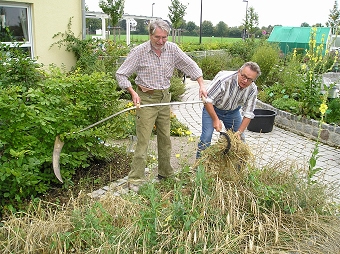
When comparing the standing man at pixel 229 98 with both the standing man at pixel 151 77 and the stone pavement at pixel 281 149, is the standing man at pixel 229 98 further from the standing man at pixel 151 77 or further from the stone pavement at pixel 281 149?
the stone pavement at pixel 281 149

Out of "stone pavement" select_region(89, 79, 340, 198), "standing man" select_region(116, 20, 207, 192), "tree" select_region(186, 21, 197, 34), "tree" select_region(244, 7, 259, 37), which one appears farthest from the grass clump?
"tree" select_region(186, 21, 197, 34)

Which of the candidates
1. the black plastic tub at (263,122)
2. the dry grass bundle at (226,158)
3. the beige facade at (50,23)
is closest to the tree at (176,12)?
the beige facade at (50,23)

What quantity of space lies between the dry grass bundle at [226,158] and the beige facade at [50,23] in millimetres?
5551

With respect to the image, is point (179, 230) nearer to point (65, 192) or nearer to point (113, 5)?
point (65, 192)

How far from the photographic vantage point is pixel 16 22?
24.6ft

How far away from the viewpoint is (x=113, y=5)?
1830 cm

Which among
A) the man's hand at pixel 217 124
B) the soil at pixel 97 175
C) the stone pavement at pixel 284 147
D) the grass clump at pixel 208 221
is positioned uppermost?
the man's hand at pixel 217 124

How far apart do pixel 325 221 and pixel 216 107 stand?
5.64 ft

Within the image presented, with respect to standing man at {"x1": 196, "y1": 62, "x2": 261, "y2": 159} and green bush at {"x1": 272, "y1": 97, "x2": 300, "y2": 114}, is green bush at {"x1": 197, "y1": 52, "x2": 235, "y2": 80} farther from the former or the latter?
standing man at {"x1": 196, "y1": 62, "x2": 261, "y2": 159}

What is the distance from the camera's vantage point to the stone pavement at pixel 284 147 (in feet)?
15.8

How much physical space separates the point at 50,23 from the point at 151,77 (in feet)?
17.6

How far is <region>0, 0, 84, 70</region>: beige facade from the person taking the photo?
773cm

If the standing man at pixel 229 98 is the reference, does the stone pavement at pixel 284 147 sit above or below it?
below

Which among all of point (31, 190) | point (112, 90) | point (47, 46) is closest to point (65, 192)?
point (31, 190)
